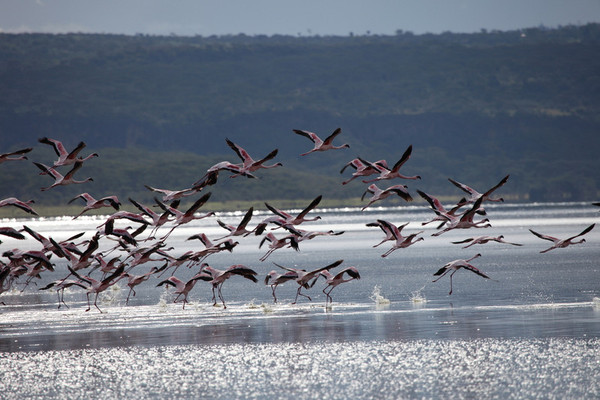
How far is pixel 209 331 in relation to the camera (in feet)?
79.8

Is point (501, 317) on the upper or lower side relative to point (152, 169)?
lower

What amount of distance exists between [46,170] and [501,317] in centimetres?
1263

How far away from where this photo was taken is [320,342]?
22.2m

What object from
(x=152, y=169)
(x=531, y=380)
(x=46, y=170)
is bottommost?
(x=531, y=380)

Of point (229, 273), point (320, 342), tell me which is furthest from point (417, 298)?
point (320, 342)

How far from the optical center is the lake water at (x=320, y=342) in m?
18.2

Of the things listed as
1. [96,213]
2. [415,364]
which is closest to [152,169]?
[96,213]

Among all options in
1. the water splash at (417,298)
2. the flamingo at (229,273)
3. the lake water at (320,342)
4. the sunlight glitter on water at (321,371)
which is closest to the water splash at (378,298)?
the lake water at (320,342)

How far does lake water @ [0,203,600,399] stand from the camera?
1817cm

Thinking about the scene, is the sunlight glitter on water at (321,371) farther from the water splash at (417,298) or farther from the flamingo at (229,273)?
the water splash at (417,298)

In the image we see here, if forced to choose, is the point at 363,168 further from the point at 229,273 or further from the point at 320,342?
the point at 320,342

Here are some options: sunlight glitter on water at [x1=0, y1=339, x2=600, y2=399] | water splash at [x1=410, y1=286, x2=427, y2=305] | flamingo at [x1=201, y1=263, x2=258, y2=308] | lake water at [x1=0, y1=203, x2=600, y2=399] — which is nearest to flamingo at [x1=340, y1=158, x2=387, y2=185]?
flamingo at [x1=201, y1=263, x2=258, y2=308]

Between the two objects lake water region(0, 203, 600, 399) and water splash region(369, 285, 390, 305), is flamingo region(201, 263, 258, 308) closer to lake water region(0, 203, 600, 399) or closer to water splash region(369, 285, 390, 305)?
lake water region(0, 203, 600, 399)

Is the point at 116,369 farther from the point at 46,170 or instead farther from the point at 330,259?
the point at 330,259
